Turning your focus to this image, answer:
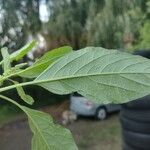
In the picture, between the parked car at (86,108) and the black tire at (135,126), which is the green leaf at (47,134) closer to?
the black tire at (135,126)

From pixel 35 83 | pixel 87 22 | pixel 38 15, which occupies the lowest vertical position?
pixel 87 22

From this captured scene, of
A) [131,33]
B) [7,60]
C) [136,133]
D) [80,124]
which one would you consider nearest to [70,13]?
[131,33]

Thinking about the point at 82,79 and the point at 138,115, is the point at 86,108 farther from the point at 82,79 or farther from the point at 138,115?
the point at 82,79

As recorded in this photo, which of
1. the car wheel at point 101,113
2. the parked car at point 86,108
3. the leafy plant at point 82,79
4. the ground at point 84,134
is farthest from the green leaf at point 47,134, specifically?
the car wheel at point 101,113

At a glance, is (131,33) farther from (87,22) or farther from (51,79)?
(51,79)

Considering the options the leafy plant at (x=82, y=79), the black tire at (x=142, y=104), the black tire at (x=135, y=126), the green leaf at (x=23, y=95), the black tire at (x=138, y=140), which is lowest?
the black tire at (x=138, y=140)

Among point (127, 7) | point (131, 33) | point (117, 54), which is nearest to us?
point (117, 54)
